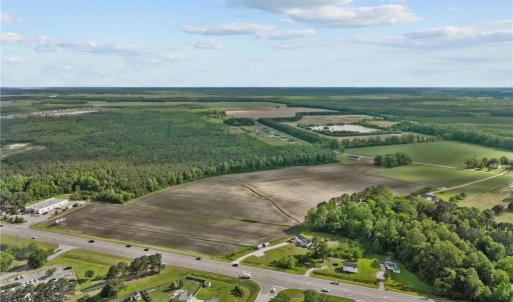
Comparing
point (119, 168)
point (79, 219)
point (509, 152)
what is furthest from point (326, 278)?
point (509, 152)

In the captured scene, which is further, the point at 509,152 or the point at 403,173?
the point at 509,152

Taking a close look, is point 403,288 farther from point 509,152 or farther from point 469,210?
point 509,152

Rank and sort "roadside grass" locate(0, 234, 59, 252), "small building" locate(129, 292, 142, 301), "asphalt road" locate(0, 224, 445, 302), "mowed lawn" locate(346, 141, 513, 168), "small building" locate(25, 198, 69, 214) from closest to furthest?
"small building" locate(129, 292, 142, 301) < "asphalt road" locate(0, 224, 445, 302) < "roadside grass" locate(0, 234, 59, 252) < "small building" locate(25, 198, 69, 214) < "mowed lawn" locate(346, 141, 513, 168)

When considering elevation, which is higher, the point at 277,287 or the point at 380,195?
the point at 380,195

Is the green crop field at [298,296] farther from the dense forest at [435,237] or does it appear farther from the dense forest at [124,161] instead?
the dense forest at [124,161]

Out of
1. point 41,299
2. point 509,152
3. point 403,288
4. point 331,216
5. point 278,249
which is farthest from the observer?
point 509,152

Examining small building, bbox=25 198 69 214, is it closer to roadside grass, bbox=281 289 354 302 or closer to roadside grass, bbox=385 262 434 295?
roadside grass, bbox=281 289 354 302

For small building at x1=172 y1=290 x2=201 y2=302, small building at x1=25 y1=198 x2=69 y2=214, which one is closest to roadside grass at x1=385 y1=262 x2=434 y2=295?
small building at x1=172 y1=290 x2=201 y2=302
